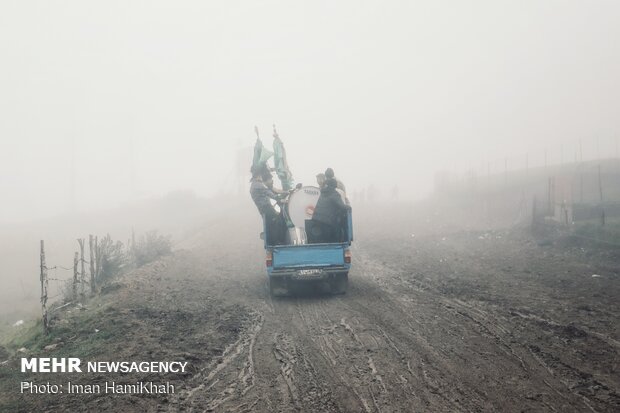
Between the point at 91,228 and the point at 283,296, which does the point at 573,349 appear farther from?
the point at 91,228

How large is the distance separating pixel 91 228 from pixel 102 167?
62.1m

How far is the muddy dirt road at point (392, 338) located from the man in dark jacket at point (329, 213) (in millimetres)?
1737

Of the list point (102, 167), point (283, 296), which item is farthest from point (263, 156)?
point (102, 167)

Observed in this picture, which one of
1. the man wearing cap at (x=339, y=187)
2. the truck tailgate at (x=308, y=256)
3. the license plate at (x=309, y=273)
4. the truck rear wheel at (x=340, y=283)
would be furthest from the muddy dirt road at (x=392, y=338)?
the man wearing cap at (x=339, y=187)

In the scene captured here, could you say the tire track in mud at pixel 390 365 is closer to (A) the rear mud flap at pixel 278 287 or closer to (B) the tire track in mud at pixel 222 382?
(B) the tire track in mud at pixel 222 382

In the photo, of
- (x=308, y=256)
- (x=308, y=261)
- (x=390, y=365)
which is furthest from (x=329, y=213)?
(x=390, y=365)

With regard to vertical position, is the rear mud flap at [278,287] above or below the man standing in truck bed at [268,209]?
below

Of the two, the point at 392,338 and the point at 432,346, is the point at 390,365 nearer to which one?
the point at 432,346

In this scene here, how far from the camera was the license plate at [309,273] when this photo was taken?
10.7 metres

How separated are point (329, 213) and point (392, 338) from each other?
431 cm

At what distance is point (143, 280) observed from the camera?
510 inches

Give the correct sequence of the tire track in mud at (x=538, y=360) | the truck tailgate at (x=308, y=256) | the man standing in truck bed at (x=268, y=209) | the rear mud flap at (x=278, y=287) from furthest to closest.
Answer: the man standing in truck bed at (x=268, y=209)
the rear mud flap at (x=278, y=287)
the truck tailgate at (x=308, y=256)
the tire track in mud at (x=538, y=360)

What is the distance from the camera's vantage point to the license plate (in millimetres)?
10688

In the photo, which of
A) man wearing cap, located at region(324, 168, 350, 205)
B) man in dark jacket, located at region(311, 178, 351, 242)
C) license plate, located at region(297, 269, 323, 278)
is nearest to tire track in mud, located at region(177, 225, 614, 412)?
license plate, located at region(297, 269, 323, 278)
